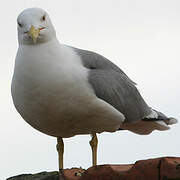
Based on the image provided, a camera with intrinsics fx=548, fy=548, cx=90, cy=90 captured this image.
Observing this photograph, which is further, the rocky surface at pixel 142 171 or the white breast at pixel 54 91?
the white breast at pixel 54 91

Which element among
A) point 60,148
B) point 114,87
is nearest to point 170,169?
point 114,87

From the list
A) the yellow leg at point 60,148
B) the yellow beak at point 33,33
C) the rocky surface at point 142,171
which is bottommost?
the yellow leg at point 60,148

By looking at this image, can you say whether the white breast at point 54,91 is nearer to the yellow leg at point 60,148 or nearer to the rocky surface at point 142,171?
the yellow leg at point 60,148

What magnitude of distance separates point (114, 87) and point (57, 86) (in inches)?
52.1

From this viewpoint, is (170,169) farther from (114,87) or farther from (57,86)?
(114,87)

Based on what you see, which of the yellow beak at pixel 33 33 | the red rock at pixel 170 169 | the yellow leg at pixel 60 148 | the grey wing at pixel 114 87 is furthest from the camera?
the yellow leg at pixel 60 148

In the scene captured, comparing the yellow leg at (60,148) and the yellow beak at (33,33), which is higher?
the yellow beak at (33,33)

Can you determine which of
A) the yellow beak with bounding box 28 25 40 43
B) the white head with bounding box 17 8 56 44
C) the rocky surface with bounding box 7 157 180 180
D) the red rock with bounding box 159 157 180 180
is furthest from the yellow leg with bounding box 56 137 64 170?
the red rock with bounding box 159 157 180 180

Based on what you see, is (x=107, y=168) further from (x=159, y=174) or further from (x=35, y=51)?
(x=35, y=51)

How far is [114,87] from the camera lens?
310 inches

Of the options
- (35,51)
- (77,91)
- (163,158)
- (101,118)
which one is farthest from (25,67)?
(163,158)

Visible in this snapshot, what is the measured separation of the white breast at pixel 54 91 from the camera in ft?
22.4

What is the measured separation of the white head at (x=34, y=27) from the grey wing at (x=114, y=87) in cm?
71

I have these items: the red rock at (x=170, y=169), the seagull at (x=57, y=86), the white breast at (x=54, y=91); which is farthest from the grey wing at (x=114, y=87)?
the red rock at (x=170, y=169)
